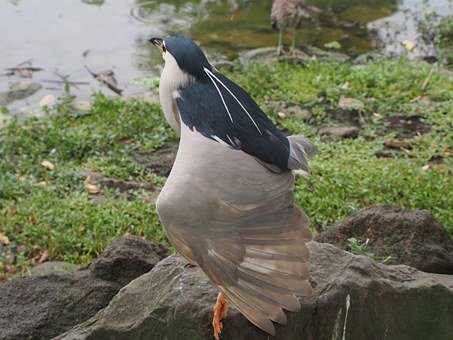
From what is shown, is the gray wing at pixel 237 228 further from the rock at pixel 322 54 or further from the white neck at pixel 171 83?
the rock at pixel 322 54

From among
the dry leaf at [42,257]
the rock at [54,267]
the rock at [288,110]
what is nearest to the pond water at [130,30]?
the rock at [288,110]

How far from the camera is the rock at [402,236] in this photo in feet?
13.4

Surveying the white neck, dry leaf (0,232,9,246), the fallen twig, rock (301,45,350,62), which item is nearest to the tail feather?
the white neck

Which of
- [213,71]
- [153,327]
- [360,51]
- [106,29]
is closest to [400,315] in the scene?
[153,327]

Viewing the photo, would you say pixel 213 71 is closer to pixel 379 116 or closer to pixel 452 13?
pixel 379 116

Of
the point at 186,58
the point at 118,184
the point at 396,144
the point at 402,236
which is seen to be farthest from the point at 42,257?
the point at 396,144

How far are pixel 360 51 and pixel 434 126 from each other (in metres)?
2.74

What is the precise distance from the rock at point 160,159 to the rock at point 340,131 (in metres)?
1.12

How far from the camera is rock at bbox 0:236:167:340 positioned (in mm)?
3700

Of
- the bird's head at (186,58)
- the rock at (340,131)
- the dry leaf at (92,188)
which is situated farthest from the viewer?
the rock at (340,131)

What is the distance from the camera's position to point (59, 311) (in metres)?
3.73

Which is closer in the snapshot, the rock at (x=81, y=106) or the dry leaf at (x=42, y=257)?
the dry leaf at (x=42, y=257)

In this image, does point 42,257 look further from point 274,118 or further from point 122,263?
point 274,118

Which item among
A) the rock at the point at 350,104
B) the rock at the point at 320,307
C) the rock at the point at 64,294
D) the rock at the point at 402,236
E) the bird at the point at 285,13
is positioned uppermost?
the rock at the point at 320,307
